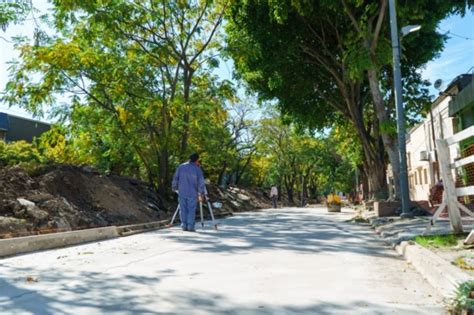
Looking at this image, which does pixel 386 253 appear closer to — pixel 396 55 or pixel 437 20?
pixel 396 55

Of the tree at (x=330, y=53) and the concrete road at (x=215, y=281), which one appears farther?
the tree at (x=330, y=53)

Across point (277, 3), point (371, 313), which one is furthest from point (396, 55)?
point (371, 313)

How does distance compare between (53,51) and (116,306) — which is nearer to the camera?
(116,306)

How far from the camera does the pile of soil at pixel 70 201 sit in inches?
444

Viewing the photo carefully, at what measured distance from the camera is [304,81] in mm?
23828

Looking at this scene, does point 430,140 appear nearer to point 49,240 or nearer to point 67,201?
point 67,201

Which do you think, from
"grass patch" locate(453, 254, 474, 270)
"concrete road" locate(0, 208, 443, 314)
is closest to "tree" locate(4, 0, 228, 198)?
"concrete road" locate(0, 208, 443, 314)

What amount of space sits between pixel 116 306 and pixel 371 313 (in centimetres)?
227

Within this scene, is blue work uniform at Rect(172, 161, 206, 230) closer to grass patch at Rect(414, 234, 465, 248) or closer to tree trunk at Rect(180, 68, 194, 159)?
grass patch at Rect(414, 234, 465, 248)

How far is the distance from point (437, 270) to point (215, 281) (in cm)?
246

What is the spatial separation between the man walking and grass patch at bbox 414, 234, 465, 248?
5.76 m

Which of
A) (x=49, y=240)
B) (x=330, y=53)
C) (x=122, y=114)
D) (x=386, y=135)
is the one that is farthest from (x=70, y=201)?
(x=330, y=53)

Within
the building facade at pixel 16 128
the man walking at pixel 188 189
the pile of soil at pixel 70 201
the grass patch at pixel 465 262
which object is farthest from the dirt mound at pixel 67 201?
the building facade at pixel 16 128

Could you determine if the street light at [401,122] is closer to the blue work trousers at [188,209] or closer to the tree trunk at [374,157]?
the blue work trousers at [188,209]
